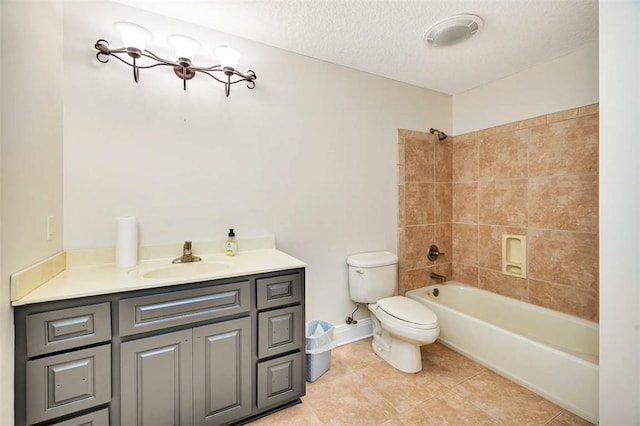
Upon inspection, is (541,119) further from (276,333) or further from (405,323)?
(276,333)

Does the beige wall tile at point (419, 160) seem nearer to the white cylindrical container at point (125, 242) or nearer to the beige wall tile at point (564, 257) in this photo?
the beige wall tile at point (564, 257)

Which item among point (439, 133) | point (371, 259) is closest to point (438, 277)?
point (371, 259)

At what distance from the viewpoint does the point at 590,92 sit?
196 centimetres

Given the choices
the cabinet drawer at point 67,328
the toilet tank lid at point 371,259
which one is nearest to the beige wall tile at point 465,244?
the toilet tank lid at point 371,259

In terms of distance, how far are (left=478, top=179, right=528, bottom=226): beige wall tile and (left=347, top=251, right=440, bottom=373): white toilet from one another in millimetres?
1070

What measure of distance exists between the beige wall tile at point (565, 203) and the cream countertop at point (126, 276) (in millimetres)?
2052

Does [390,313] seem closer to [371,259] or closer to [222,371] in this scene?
[371,259]

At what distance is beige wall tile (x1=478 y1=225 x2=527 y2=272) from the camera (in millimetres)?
2508

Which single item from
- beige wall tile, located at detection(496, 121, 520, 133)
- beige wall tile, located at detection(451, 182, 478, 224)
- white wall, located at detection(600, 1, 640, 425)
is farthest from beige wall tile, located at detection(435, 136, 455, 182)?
white wall, located at detection(600, 1, 640, 425)

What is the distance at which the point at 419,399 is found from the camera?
1.67 meters

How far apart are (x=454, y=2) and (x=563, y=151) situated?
1.44 m

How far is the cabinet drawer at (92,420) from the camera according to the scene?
1.10m

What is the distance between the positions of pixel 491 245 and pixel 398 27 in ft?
6.73

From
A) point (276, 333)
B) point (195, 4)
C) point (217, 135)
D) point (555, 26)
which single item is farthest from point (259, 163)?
point (555, 26)
